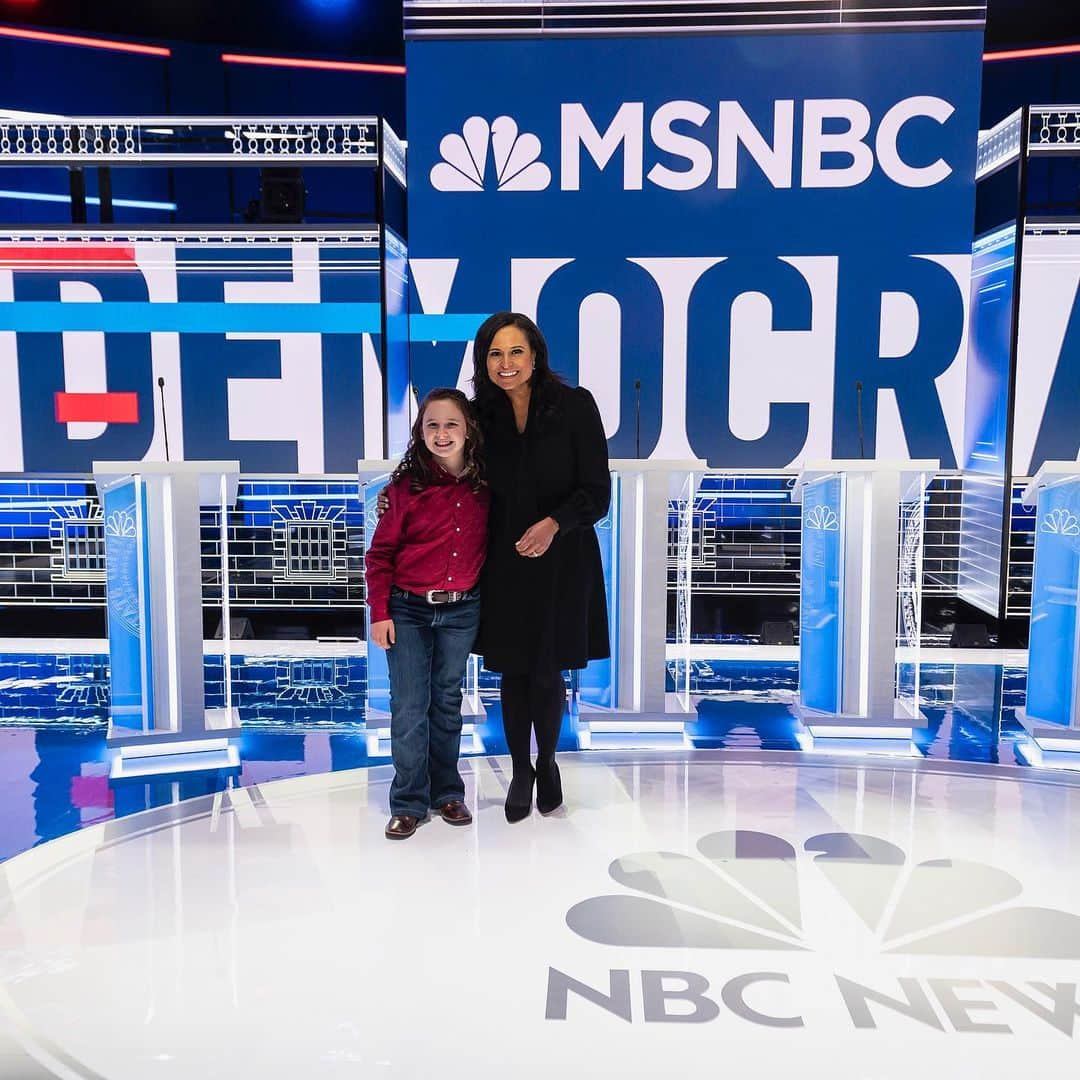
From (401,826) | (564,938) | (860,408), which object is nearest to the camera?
(564,938)

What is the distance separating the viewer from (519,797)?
9.57 feet

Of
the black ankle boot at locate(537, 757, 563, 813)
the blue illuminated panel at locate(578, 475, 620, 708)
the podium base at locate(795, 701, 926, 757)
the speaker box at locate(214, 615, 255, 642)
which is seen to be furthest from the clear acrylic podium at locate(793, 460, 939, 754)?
the speaker box at locate(214, 615, 255, 642)

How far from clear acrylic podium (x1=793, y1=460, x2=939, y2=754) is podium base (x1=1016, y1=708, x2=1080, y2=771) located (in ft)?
1.29

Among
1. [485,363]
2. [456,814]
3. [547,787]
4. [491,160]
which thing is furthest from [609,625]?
[491,160]

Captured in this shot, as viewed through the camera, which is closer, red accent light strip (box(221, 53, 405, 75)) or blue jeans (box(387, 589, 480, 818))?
blue jeans (box(387, 589, 480, 818))

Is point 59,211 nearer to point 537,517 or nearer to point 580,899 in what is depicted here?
point 537,517

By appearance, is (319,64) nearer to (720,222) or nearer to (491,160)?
(491,160)

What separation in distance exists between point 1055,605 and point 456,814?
2.21 m

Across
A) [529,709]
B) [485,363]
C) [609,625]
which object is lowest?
[529,709]

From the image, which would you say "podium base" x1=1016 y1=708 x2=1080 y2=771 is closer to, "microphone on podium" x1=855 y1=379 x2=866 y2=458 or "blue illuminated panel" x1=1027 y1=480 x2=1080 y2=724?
"blue illuminated panel" x1=1027 y1=480 x2=1080 y2=724

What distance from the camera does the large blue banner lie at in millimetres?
5340

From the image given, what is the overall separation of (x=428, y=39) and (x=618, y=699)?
373 centimetres

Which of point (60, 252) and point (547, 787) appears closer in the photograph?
point (547, 787)

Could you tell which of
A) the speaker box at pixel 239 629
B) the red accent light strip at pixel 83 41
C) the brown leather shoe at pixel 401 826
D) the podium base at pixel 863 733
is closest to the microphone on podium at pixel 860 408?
the podium base at pixel 863 733
